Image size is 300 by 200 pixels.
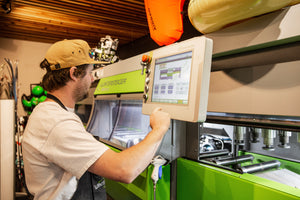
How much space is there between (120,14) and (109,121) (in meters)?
1.53

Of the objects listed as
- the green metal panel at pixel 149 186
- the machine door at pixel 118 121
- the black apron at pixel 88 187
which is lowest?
the green metal panel at pixel 149 186

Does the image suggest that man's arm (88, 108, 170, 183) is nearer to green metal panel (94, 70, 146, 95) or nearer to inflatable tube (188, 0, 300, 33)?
inflatable tube (188, 0, 300, 33)

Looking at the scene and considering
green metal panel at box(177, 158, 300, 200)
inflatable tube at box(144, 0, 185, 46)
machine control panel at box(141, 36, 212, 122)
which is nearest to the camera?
machine control panel at box(141, 36, 212, 122)

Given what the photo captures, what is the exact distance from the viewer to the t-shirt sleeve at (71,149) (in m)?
1.04

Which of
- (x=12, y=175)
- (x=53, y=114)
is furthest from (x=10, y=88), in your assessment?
(x=53, y=114)

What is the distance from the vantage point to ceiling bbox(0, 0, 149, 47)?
2.60 m

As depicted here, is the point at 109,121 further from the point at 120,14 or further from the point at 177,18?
the point at 177,18

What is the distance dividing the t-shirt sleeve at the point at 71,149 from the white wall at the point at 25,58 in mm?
4259

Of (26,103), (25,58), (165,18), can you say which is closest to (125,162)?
(165,18)

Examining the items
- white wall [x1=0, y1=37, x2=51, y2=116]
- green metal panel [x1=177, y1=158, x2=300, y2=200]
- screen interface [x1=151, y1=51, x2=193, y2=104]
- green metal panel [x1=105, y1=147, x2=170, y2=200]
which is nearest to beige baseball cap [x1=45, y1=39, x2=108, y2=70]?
screen interface [x1=151, y1=51, x2=193, y2=104]

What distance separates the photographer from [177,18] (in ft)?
4.51

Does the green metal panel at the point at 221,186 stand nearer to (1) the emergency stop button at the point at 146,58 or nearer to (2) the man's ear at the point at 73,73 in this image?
(1) the emergency stop button at the point at 146,58

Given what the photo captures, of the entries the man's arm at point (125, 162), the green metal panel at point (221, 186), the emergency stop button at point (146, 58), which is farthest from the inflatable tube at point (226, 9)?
the green metal panel at point (221, 186)

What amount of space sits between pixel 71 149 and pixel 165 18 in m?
0.98
